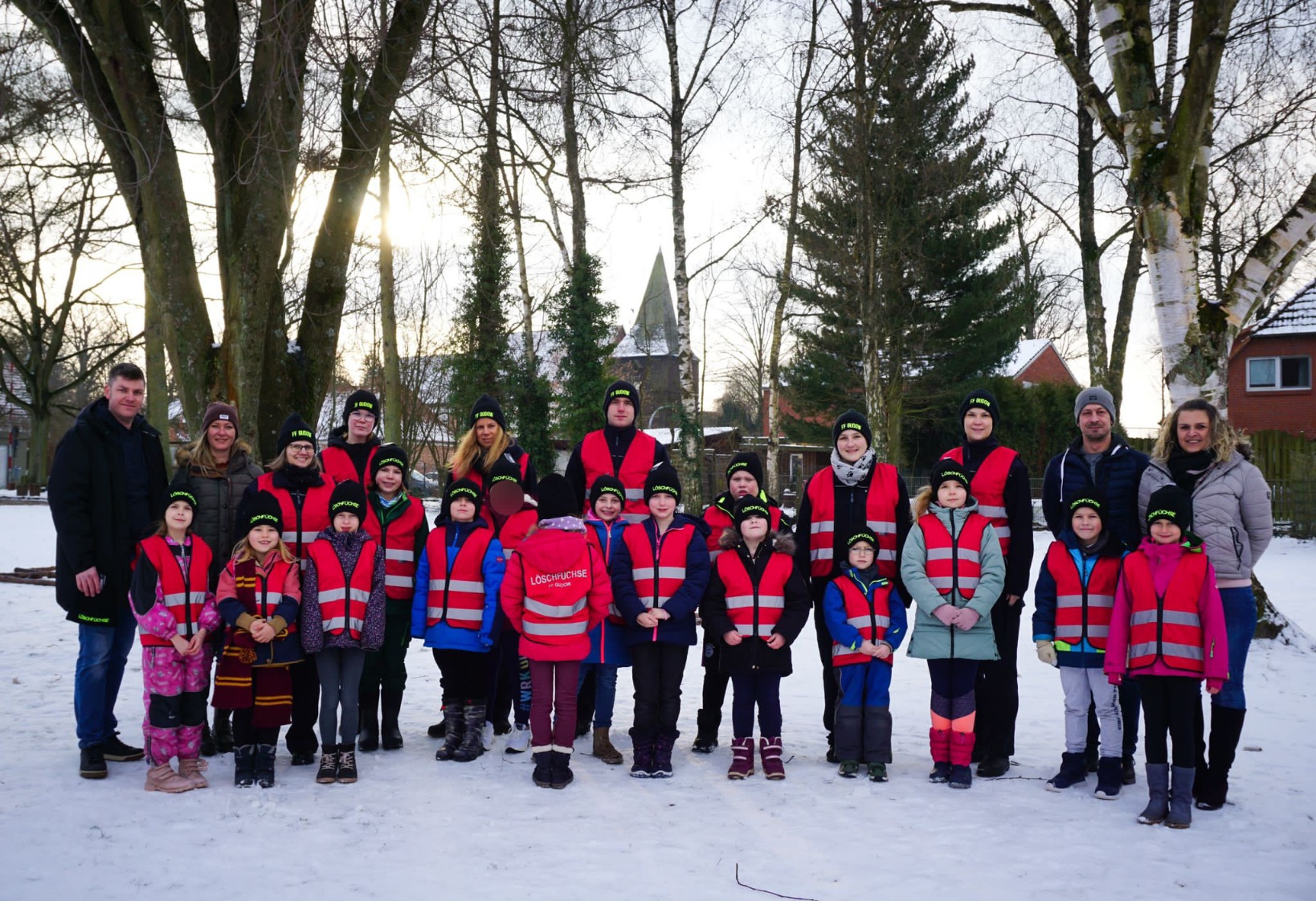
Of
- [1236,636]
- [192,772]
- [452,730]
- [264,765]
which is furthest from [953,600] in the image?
[192,772]

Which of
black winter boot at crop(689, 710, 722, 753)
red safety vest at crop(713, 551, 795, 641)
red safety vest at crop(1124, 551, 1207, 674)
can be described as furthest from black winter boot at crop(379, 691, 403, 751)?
red safety vest at crop(1124, 551, 1207, 674)

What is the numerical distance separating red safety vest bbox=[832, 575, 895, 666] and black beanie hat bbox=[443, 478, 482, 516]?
2147mm

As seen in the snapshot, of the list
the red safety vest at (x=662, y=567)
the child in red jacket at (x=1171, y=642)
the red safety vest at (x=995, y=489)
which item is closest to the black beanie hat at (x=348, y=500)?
the red safety vest at (x=662, y=567)

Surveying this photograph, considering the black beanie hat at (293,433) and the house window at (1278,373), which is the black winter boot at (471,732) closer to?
the black beanie hat at (293,433)

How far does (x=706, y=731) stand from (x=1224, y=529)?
3.01m

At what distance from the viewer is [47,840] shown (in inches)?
162

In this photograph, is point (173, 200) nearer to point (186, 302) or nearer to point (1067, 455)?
point (186, 302)

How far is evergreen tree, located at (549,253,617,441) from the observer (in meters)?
21.5

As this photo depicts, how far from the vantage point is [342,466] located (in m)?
5.86

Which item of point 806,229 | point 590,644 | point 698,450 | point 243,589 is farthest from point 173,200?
point 806,229

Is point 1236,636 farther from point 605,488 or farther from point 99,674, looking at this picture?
point 99,674

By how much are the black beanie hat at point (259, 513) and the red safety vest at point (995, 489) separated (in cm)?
362

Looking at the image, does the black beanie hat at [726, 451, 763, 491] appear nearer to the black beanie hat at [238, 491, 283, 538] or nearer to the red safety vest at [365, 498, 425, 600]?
the red safety vest at [365, 498, 425, 600]

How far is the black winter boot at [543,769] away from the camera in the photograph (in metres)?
5.04
